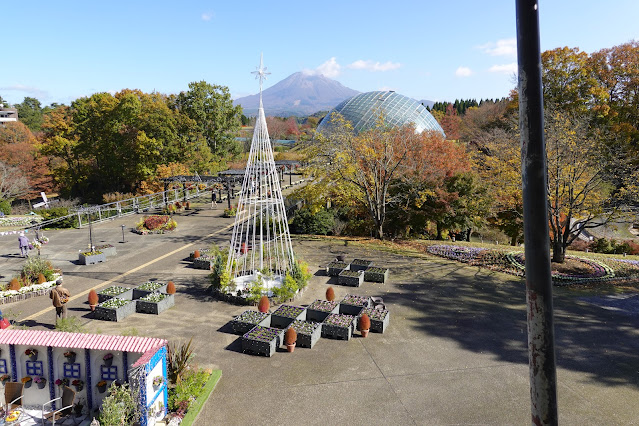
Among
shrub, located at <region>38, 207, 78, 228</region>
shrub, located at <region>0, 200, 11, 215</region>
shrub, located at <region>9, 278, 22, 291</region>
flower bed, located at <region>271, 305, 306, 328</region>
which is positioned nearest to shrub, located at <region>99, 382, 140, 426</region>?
flower bed, located at <region>271, 305, 306, 328</region>

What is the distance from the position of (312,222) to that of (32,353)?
21454mm

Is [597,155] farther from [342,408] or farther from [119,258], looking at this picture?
[119,258]

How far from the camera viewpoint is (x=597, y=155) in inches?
897

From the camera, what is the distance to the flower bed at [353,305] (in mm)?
16047

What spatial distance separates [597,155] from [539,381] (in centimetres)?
2376

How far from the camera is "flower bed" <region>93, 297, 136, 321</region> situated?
614 inches

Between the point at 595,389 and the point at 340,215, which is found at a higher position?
the point at 340,215

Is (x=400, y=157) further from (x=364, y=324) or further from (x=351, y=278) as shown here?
(x=364, y=324)

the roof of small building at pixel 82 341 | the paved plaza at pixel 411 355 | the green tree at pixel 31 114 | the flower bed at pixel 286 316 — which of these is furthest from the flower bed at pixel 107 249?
the green tree at pixel 31 114

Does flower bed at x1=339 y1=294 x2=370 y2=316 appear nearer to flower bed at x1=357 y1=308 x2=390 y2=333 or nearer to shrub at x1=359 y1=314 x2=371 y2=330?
flower bed at x1=357 y1=308 x2=390 y2=333

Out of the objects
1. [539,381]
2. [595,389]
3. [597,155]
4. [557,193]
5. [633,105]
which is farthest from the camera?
[633,105]

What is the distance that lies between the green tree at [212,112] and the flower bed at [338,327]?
37553 mm

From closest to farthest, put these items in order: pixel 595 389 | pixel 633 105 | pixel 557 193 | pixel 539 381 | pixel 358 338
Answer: pixel 539 381 → pixel 595 389 → pixel 358 338 → pixel 557 193 → pixel 633 105

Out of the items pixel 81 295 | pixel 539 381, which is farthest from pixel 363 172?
pixel 539 381
